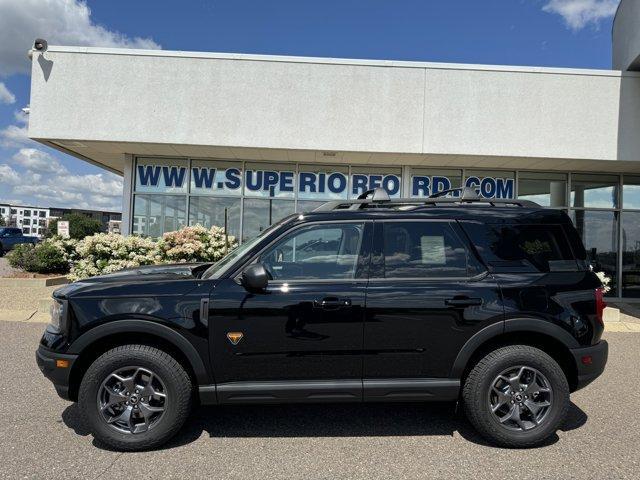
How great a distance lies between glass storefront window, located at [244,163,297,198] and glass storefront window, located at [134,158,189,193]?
1.58 m

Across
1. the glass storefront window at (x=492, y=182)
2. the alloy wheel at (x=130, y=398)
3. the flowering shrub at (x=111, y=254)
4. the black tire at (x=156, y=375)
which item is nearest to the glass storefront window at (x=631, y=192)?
the glass storefront window at (x=492, y=182)

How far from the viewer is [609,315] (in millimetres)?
8375

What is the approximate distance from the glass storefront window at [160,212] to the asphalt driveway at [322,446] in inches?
281

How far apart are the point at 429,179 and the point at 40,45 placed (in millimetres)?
9428

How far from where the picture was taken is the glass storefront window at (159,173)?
444 inches

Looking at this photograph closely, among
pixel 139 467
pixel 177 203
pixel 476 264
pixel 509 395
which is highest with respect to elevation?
pixel 177 203

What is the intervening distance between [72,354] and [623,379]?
225 inches

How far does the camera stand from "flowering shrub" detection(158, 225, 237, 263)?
8695 millimetres

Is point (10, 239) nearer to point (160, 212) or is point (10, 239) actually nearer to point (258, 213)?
point (160, 212)

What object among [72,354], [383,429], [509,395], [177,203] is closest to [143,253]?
[177,203]

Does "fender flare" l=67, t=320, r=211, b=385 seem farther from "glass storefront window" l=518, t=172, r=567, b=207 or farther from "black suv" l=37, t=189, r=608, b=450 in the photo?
"glass storefront window" l=518, t=172, r=567, b=207

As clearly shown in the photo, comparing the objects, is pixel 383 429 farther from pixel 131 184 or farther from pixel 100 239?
pixel 131 184

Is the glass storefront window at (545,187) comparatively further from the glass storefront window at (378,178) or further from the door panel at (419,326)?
the door panel at (419,326)

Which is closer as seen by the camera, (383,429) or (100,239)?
(383,429)
